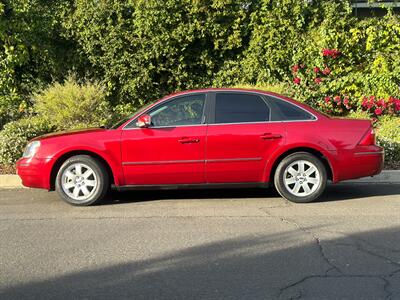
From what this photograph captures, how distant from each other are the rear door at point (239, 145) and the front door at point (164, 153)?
148 mm

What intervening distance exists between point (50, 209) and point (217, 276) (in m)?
3.31

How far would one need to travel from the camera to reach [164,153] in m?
6.78

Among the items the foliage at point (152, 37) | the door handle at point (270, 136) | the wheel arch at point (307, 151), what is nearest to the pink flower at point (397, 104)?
the foliage at point (152, 37)

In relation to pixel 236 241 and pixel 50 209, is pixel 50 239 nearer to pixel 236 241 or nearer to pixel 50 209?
pixel 50 209

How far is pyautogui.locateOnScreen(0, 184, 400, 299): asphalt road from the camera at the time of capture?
13.4 feet

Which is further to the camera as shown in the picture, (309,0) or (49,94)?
(309,0)

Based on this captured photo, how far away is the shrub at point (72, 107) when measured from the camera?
10.7m

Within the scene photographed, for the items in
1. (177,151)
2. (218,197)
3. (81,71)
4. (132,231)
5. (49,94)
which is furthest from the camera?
(81,71)

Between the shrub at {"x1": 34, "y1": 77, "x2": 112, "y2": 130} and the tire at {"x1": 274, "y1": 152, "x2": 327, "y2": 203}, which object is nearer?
the tire at {"x1": 274, "y1": 152, "x2": 327, "y2": 203}

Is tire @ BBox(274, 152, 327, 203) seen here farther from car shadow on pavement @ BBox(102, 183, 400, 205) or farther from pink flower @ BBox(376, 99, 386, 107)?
pink flower @ BBox(376, 99, 386, 107)

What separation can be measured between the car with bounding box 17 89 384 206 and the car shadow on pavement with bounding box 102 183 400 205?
52 cm

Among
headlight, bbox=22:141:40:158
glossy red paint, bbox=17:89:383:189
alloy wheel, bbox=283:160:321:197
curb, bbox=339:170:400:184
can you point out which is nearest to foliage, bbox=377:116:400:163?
curb, bbox=339:170:400:184

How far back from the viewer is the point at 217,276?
4.30 meters

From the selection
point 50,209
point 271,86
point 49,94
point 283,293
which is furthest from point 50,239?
point 271,86
